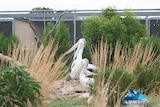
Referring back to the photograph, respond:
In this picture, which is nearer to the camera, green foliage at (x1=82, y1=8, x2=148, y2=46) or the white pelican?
the white pelican

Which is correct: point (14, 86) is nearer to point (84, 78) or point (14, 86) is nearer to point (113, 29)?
point (84, 78)

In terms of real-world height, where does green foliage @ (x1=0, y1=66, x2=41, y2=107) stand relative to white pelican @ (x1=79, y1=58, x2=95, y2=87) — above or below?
above

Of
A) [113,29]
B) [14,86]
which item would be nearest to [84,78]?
[14,86]

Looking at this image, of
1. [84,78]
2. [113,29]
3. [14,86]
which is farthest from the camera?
[113,29]

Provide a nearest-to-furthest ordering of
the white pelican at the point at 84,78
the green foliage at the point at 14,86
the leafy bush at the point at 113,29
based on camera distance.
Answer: the green foliage at the point at 14,86 < the white pelican at the point at 84,78 < the leafy bush at the point at 113,29

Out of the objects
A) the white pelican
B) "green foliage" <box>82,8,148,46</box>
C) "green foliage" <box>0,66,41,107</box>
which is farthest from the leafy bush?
"green foliage" <box>0,66,41,107</box>

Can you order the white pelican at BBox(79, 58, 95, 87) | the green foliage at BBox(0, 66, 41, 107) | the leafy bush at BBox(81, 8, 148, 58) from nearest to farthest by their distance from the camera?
the green foliage at BBox(0, 66, 41, 107)
the white pelican at BBox(79, 58, 95, 87)
the leafy bush at BBox(81, 8, 148, 58)

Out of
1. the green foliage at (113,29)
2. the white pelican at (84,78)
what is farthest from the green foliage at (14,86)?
the green foliage at (113,29)

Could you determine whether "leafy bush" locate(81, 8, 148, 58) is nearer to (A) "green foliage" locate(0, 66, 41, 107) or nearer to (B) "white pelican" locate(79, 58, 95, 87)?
(B) "white pelican" locate(79, 58, 95, 87)

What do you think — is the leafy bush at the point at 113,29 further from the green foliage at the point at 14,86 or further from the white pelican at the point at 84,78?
the green foliage at the point at 14,86

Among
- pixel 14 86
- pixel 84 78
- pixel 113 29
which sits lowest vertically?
pixel 84 78

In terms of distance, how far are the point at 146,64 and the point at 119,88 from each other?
4.77 ft

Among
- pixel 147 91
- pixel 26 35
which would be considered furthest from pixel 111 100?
pixel 26 35

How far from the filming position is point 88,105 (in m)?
4.14
